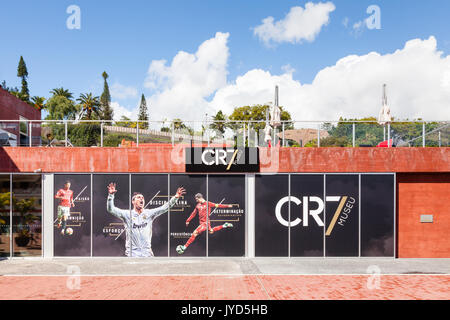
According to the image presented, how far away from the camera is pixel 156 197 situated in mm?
13328

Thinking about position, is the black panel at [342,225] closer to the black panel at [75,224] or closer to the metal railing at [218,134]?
the metal railing at [218,134]

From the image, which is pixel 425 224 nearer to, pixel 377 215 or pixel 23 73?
pixel 377 215

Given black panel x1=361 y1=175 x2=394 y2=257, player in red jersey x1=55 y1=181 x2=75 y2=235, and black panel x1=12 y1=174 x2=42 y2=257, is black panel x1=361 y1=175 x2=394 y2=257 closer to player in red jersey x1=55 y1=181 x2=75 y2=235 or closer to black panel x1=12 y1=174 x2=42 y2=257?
player in red jersey x1=55 y1=181 x2=75 y2=235

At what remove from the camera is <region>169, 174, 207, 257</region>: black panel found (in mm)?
13281

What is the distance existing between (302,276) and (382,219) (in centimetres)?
543

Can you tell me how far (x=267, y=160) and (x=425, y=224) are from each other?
26.5 feet

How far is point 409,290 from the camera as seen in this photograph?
31.1 ft

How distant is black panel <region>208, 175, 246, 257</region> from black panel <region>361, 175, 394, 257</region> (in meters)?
5.73

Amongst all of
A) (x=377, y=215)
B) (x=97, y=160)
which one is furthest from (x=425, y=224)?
(x=97, y=160)

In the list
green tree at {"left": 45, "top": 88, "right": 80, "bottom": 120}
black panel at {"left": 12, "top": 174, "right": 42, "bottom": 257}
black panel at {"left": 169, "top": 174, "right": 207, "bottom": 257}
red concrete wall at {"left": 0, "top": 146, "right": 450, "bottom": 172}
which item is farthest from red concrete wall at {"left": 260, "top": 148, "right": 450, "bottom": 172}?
green tree at {"left": 45, "top": 88, "right": 80, "bottom": 120}

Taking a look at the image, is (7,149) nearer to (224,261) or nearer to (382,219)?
(224,261)

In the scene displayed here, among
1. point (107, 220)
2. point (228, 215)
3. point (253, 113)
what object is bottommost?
point (107, 220)

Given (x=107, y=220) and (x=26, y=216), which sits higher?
(x=26, y=216)

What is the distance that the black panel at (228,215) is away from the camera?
13312 mm
